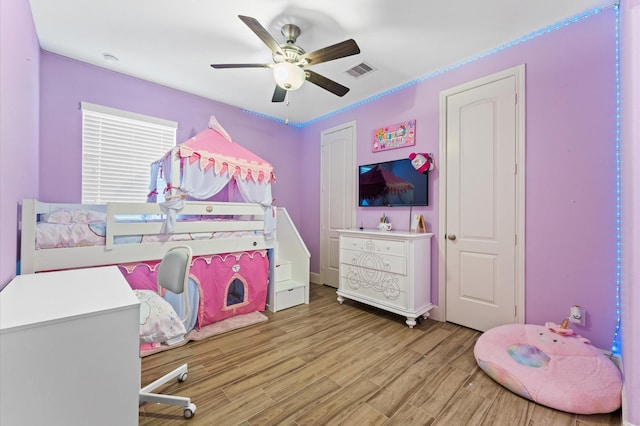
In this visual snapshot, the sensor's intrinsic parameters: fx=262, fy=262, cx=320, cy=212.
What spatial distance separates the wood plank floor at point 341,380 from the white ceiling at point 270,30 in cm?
272

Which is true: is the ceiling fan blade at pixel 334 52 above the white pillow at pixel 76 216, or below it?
above

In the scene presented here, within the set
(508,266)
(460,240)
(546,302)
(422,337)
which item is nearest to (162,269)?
(422,337)

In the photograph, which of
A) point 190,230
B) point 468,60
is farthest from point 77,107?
point 468,60

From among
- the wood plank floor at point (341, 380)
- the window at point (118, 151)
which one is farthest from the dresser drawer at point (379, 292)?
the window at point (118, 151)

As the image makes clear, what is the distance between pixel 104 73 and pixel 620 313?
5.08 meters

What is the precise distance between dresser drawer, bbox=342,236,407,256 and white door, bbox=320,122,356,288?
0.65m

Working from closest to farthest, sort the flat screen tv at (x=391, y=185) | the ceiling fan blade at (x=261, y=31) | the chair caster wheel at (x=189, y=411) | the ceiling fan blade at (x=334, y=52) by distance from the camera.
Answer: the chair caster wheel at (x=189, y=411) → the ceiling fan blade at (x=261, y=31) → the ceiling fan blade at (x=334, y=52) → the flat screen tv at (x=391, y=185)

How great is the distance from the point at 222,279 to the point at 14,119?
188 cm

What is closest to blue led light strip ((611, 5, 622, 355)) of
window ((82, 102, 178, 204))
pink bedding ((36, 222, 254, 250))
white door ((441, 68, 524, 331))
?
white door ((441, 68, 524, 331))

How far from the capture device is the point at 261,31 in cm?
179

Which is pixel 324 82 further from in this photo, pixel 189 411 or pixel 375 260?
pixel 189 411

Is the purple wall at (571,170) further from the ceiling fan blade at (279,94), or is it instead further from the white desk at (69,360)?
the white desk at (69,360)

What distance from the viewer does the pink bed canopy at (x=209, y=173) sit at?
8.27ft

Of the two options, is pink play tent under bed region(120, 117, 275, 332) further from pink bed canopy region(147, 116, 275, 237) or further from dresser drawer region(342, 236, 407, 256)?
dresser drawer region(342, 236, 407, 256)
